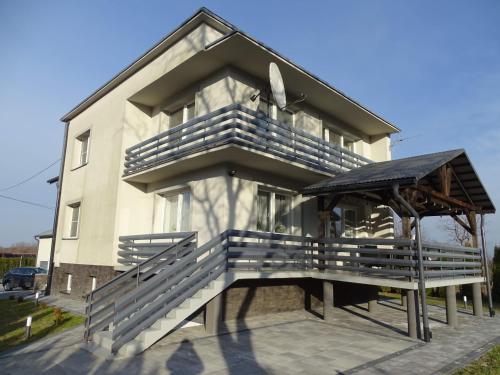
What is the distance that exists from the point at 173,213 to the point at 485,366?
9.76 metres

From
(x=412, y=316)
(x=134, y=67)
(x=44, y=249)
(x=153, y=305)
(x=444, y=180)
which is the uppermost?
(x=134, y=67)

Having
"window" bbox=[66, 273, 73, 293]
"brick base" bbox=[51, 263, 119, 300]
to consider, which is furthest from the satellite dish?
"window" bbox=[66, 273, 73, 293]

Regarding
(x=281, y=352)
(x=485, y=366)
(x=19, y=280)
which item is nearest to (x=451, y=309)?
(x=485, y=366)

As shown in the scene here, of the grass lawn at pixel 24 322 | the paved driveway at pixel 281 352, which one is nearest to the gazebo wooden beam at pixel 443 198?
the paved driveway at pixel 281 352

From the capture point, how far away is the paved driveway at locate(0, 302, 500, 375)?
A: 19.6ft

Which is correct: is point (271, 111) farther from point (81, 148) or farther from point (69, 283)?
point (69, 283)

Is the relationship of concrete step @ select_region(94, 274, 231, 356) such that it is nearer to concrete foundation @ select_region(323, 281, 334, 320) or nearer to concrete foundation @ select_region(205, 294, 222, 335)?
concrete foundation @ select_region(205, 294, 222, 335)

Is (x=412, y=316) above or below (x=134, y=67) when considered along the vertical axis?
below

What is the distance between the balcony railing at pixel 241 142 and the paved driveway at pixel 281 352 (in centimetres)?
479

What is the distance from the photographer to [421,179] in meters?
10.9

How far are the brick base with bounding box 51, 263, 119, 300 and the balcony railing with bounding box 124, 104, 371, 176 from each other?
12.3 ft

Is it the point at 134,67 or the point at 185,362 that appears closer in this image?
the point at 185,362

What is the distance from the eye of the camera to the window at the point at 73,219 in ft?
52.0

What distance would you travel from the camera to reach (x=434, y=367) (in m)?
6.25
